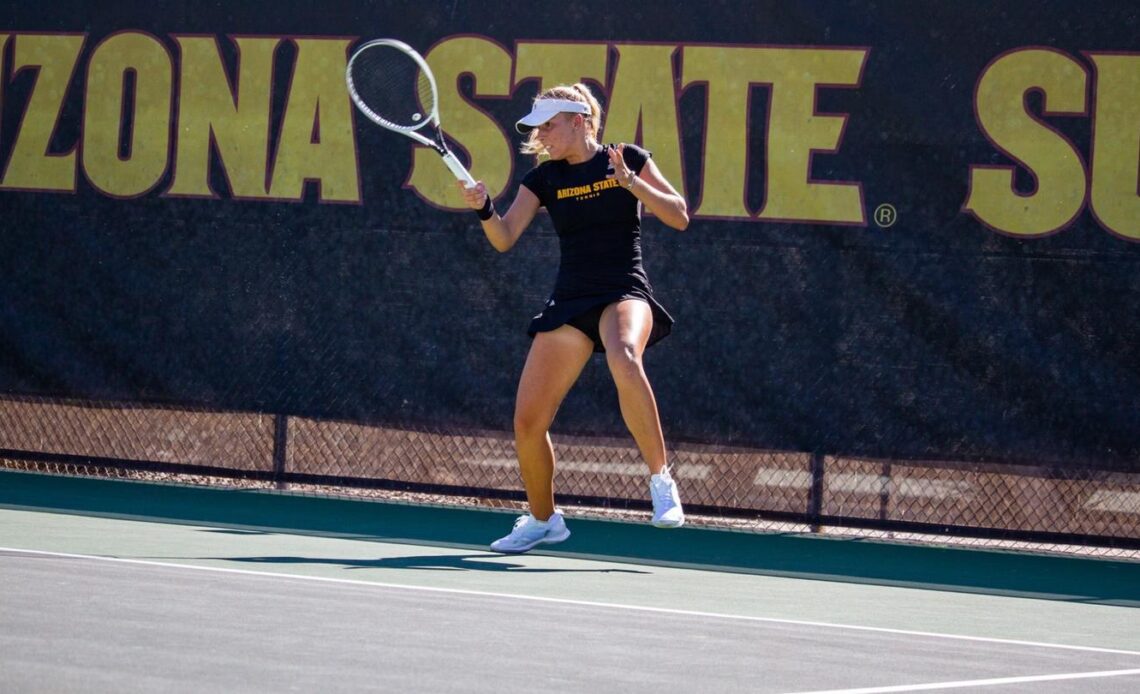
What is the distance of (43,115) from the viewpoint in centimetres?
880

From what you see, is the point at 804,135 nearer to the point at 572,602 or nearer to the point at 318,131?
the point at 318,131

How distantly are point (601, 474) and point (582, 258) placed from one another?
64.8 inches

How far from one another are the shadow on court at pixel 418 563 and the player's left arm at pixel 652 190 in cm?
111

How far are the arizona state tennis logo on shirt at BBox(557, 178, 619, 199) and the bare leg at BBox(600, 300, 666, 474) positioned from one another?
1.17 feet

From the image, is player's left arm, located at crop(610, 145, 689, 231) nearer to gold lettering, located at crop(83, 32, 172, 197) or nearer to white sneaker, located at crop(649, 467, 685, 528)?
white sneaker, located at crop(649, 467, 685, 528)

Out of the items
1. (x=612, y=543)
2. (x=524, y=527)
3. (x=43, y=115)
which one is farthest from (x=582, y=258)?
(x=43, y=115)

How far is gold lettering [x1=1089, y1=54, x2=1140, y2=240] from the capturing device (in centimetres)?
707

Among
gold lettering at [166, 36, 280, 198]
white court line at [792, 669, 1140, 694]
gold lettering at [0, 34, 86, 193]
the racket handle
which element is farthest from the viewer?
gold lettering at [0, 34, 86, 193]

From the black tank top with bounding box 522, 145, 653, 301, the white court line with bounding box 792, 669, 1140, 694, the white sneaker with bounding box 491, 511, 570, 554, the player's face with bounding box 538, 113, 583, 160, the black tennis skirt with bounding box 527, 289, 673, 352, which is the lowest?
the white court line with bounding box 792, 669, 1140, 694

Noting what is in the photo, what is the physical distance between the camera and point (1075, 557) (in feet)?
24.0

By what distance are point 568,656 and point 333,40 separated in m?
4.59

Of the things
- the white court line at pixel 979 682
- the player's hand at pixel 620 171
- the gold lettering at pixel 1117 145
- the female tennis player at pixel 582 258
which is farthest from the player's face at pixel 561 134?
the white court line at pixel 979 682

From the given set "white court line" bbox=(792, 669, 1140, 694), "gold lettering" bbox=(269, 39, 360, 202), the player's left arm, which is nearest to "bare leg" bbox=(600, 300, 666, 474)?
the player's left arm

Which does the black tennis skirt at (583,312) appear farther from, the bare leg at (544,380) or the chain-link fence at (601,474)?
the chain-link fence at (601,474)
